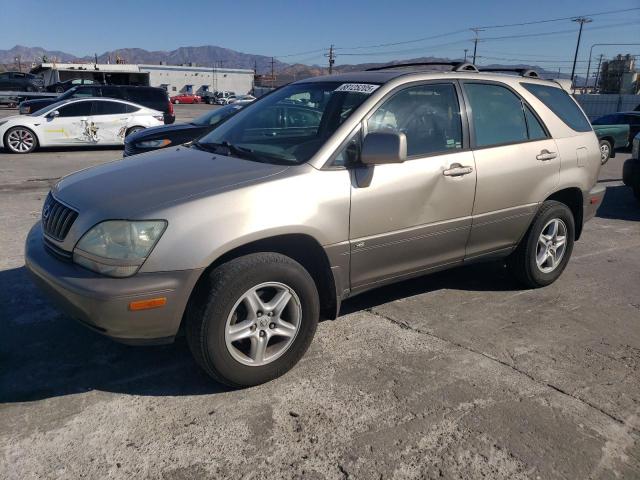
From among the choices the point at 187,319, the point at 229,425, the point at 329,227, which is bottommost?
the point at 229,425

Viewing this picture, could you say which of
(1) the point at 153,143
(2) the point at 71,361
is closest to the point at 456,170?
(2) the point at 71,361

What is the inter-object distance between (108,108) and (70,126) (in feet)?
3.43

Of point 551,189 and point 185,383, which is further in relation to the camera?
point 551,189

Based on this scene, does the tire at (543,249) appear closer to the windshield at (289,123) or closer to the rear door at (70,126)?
the windshield at (289,123)

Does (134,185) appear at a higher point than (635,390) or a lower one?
higher

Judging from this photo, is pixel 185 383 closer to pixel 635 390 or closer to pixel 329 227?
pixel 329 227

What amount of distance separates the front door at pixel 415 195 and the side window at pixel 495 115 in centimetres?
19

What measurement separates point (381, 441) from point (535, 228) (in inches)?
102

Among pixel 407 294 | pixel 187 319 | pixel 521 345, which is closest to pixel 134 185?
pixel 187 319

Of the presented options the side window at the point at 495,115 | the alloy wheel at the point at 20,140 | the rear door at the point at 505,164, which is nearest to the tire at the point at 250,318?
the rear door at the point at 505,164

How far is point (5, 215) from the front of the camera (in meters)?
6.90

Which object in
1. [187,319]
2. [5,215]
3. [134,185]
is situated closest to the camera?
[187,319]

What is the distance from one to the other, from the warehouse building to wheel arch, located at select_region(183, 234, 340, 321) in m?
62.5

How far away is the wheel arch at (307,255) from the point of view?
3.03 metres
